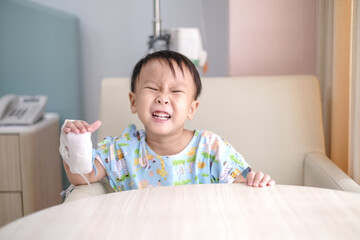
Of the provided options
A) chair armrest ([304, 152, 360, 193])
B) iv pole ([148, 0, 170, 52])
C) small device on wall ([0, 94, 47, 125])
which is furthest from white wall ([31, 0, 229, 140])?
chair armrest ([304, 152, 360, 193])

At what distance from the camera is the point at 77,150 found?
1.12 metres

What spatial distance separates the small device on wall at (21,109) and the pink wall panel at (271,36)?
96cm

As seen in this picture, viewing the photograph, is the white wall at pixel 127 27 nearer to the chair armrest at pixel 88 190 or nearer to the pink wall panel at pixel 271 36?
the pink wall panel at pixel 271 36

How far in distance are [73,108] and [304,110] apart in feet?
4.57

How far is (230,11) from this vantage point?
7.13 ft

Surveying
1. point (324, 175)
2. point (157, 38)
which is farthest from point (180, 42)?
point (324, 175)

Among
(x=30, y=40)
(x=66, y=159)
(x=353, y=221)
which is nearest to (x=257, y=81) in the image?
(x=66, y=159)

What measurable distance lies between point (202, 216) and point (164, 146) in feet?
2.06

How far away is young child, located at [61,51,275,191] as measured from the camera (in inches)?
52.3

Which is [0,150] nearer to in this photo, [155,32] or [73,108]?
[73,108]

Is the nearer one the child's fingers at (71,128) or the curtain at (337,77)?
the child's fingers at (71,128)

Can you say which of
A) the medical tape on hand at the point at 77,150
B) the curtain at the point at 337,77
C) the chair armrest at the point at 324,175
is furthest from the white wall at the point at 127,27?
the medical tape on hand at the point at 77,150

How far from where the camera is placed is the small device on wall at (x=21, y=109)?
227cm

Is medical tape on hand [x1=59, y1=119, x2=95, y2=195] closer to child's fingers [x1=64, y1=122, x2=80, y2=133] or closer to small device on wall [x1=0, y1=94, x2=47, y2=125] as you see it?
child's fingers [x1=64, y1=122, x2=80, y2=133]
